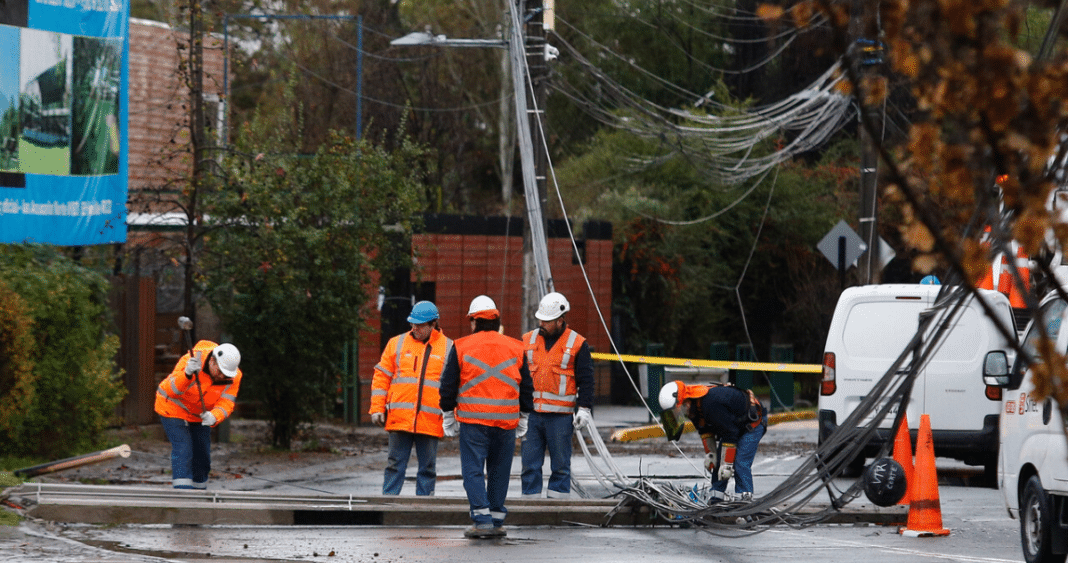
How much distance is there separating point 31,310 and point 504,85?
23.9 metres

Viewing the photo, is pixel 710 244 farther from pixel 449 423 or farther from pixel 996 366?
pixel 996 366

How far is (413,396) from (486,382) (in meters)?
1.67

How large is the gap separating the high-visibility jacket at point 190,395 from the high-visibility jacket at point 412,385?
1.30m

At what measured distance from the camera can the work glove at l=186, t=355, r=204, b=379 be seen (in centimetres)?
1062

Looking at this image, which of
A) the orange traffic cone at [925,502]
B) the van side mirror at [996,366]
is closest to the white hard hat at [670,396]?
the orange traffic cone at [925,502]

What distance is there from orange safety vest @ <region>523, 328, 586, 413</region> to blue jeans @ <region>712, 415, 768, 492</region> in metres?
1.62

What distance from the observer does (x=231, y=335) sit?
51.6 feet

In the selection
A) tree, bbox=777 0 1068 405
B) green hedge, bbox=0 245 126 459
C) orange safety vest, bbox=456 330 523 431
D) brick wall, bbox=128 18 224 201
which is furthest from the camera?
brick wall, bbox=128 18 224 201

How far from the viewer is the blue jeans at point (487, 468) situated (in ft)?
31.0

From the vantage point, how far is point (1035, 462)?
314 inches

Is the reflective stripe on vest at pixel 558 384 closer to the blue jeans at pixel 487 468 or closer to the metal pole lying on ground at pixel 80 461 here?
the blue jeans at pixel 487 468

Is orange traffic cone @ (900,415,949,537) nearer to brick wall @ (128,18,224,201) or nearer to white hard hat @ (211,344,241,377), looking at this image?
white hard hat @ (211,344,241,377)

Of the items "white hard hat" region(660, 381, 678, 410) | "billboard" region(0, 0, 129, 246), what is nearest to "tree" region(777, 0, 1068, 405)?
"white hard hat" region(660, 381, 678, 410)

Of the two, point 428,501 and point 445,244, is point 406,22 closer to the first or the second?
point 445,244
